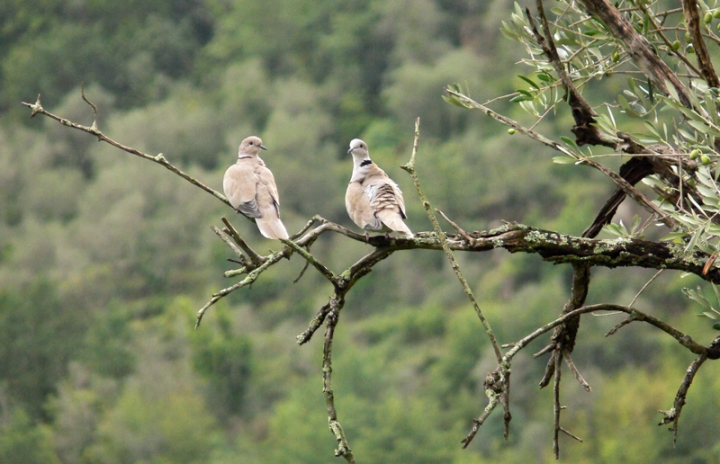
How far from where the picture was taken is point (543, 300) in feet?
167

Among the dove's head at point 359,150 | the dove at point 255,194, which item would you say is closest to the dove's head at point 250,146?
the dove at point 255,194

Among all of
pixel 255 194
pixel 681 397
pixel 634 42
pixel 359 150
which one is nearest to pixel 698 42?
pixel 634 42

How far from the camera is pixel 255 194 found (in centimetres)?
591

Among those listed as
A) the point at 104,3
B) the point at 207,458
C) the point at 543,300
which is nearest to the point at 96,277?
the point at 207,458

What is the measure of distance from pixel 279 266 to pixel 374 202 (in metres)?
53.6

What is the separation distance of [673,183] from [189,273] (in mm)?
59202

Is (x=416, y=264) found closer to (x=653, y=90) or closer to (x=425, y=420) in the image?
(x=425, y=420)

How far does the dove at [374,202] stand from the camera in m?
4.67

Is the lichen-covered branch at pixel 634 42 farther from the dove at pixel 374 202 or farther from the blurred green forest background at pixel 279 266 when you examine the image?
the blurred green forest background at pixel 279 266

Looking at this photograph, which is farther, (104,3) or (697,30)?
(104,3)

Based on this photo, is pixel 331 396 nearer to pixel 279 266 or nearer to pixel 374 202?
pixel 374 202

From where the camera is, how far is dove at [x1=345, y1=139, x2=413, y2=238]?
467 centimetres

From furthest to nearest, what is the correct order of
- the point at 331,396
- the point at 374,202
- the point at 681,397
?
the point at 374,202
the point at 681,397
the point at 331,396

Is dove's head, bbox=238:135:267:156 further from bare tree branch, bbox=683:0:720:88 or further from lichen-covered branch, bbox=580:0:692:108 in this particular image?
bare tree branch, bbox=683:0:720:88
